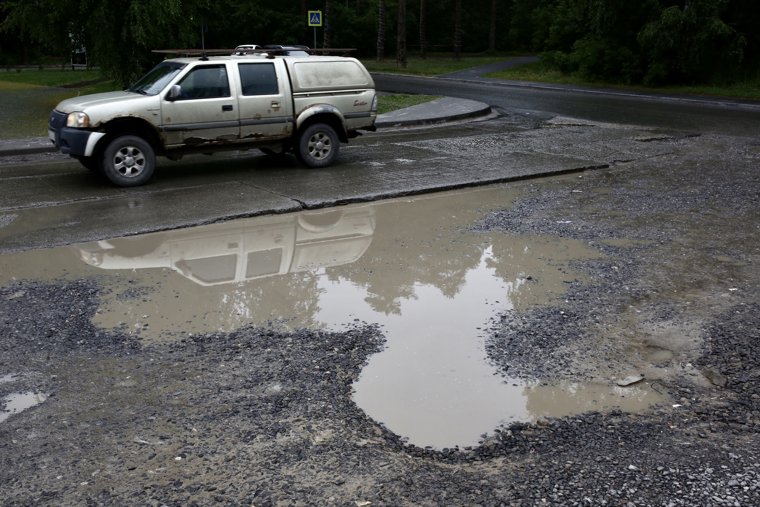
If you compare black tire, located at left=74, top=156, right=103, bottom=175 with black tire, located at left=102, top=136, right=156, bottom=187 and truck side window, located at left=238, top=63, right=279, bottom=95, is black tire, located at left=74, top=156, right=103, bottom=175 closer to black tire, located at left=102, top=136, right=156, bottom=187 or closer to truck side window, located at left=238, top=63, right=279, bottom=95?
black tire, located at left=102, top=136, right=156, bottom=187

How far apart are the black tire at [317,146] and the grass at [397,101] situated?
777 centimetres

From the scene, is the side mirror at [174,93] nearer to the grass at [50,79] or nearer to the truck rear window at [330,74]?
the truck rear window at [330,74]

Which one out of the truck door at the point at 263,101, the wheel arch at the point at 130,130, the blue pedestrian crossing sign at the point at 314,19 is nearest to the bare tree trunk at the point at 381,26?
the blue pedestrian crossing sign at the point at 314,19

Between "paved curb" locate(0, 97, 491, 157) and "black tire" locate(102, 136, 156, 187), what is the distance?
402cm

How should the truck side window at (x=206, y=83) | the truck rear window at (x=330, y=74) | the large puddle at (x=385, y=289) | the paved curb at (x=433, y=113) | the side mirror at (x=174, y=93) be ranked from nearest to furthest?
1. the large puddle at (x=385, y=289)
2. the side mirror at (x=174, y=93)
3. the truck side window at (x=206, y=83)
4. the truck rear window at (x=330, y=74)
5. the paved curb at (x=433, y=113)

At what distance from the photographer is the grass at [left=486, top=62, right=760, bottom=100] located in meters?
27.9

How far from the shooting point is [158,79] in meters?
11.5

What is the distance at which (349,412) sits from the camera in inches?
189

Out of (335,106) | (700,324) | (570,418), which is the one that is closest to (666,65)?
(335,106)

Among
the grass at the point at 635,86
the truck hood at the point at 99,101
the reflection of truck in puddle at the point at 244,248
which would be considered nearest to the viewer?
the reflection of truck in puddle at the point at 244,248

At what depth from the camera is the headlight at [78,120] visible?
10594 mm

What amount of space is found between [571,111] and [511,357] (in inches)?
704

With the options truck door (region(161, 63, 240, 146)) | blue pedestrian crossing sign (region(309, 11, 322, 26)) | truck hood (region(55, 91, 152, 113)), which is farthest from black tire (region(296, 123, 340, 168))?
blue pedestrian crossing sign (region(309, 11, 322, 26))

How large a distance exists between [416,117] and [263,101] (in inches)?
311
